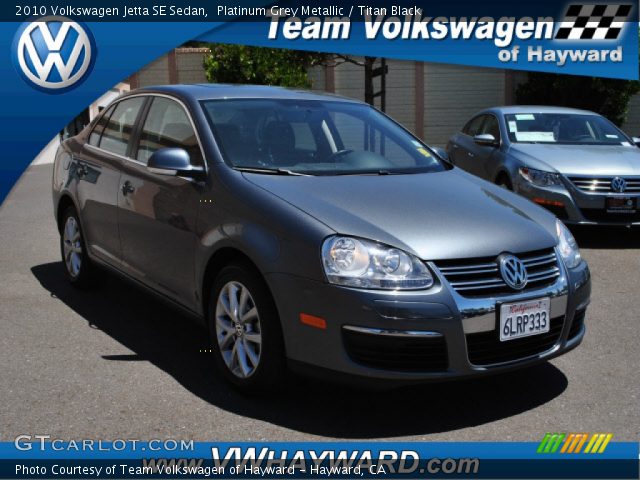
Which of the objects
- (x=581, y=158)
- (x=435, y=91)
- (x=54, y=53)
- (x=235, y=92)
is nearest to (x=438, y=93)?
(x=435, y=91)

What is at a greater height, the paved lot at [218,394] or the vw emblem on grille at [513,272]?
the vw emblem on grille at [513,272]

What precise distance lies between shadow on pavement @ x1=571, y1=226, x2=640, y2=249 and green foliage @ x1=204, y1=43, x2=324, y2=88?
20496 mm

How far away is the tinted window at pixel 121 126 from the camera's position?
5.84 meters

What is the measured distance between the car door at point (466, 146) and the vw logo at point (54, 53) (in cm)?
1091

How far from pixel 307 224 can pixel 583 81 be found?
27847 mm

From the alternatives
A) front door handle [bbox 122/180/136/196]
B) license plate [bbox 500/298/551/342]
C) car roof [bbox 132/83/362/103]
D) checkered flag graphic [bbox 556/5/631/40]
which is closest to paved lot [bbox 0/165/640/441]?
license plate [bbox 500/298/551/342]

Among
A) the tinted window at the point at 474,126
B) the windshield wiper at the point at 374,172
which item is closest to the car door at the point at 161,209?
the windshield wiper at the point at 374,172

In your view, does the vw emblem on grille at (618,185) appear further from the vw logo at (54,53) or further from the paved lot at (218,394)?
the vw logo at (54,53)

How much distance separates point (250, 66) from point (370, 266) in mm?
27679

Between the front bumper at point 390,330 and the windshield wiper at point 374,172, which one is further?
the windshield wiper at point 374,172

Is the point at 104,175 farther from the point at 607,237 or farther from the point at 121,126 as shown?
the point at 607,237

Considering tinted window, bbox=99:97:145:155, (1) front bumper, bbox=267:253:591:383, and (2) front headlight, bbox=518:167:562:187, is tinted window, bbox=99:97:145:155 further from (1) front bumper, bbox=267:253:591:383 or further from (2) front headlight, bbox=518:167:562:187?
(2) front headlight, bbox=518:167:562:187

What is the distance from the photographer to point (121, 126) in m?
6.03

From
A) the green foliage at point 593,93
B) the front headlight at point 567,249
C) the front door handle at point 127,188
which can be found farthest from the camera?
the green foliage at point 593,93
